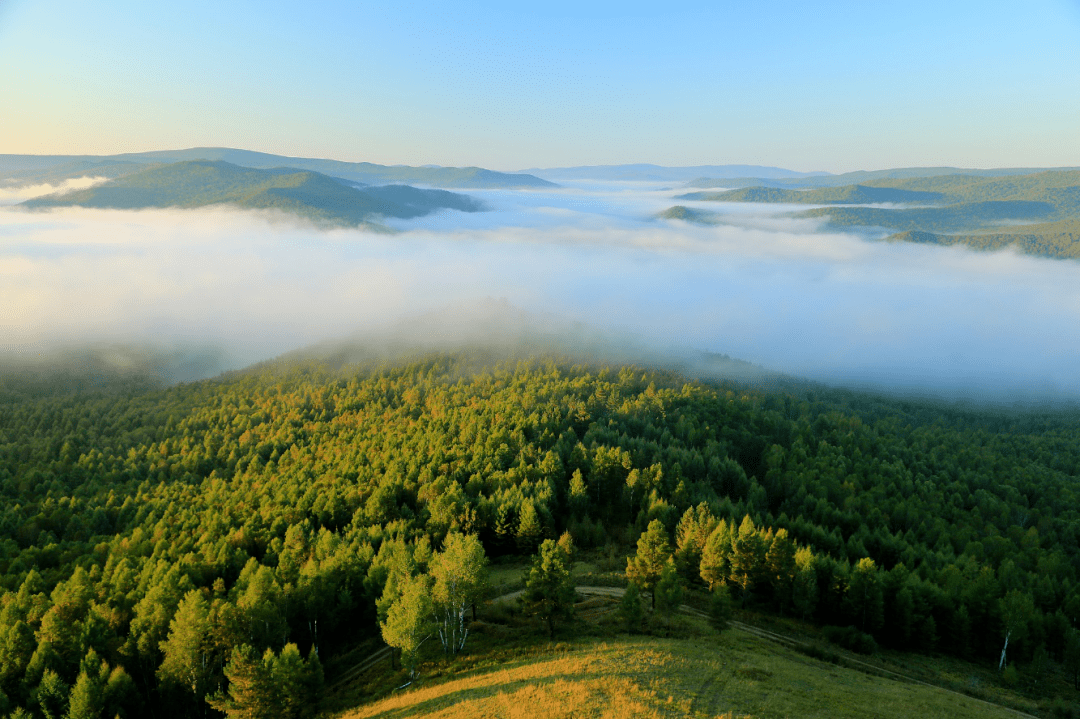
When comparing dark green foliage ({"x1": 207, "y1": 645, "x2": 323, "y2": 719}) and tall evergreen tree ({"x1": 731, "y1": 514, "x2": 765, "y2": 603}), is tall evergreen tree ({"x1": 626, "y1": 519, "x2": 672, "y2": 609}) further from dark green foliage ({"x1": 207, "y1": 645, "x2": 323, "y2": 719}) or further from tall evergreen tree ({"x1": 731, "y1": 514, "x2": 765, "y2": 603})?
dark green foliage ({"x1": 207, "y1": 645, "x2": 323, "y2": 719})

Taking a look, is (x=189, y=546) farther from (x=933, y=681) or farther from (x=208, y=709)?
(x=933, y=681)

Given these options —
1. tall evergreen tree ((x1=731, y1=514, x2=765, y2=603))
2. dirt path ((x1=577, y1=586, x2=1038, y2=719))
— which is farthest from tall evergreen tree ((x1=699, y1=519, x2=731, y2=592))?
dirt path ((x1=577, y1=586, x2=1038, y2=719))

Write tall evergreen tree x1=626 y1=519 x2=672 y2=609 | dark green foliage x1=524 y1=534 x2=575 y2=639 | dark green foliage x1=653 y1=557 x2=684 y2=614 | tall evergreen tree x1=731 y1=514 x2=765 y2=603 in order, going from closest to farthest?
dark green foliage x1=524 y1=534 x2=575 y2=639 → dark green foliage x1=653 y1=557 x2=684 y2=614 → tall evergreen tree x1=626 y1=519 x2=672 y2=609 → tall evergreen tree x1=731 y1=514 x2=765 y2=603

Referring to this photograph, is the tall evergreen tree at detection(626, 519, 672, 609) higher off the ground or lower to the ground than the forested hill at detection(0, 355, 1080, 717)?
higher

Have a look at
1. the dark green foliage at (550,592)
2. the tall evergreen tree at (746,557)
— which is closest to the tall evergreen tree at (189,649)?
the dark green foliage at (550,592)

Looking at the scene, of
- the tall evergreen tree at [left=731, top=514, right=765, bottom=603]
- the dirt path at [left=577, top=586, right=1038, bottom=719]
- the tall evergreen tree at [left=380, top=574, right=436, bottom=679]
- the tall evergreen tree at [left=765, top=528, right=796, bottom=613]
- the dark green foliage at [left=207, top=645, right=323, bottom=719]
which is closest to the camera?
the dark green foliage at [left=207, top=645, right=323, bottom=719]

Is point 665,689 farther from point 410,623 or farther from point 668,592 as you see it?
point 410,623
